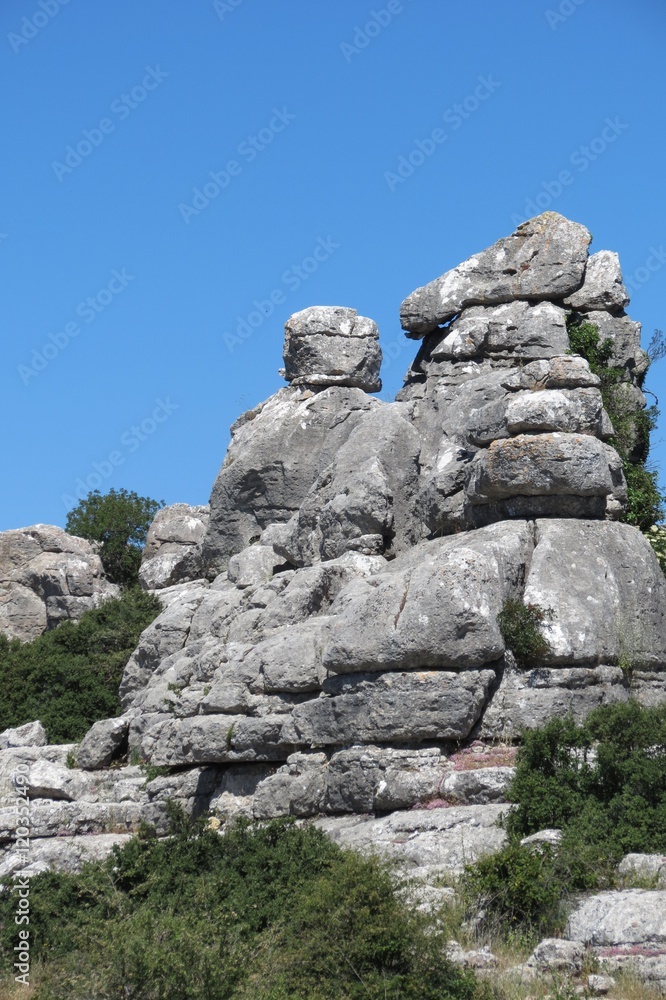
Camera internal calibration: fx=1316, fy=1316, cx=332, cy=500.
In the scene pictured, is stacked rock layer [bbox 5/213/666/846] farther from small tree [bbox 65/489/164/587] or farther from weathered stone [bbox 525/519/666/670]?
small tree [bbox 65/489/164/587]

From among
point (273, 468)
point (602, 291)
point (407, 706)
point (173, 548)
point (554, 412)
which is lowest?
point (407, 706)

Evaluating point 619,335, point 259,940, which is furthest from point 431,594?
point 619,335

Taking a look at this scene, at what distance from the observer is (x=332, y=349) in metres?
30.5

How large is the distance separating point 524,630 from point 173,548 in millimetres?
18205

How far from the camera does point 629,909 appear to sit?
12469mm

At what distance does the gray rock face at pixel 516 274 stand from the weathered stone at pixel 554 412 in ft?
22.1

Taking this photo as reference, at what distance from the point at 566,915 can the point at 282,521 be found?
56.1 ft

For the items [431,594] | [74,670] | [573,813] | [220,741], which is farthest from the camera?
[74,670]

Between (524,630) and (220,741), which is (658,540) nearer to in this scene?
(524,630)

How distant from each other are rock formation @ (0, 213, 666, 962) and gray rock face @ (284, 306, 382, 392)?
263 centimetres

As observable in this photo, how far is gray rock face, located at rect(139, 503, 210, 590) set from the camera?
111ft

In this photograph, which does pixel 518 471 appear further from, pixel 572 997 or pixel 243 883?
pixel 572 997

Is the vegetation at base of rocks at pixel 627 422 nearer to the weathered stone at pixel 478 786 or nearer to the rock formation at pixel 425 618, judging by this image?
the rock formation at pixel 425 618

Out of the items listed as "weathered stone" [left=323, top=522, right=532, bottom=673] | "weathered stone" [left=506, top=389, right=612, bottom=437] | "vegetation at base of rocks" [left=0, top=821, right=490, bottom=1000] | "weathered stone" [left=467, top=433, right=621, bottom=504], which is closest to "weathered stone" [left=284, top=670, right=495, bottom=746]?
"weathered stone" [left=323, top=522, right=532, bottom=673]
